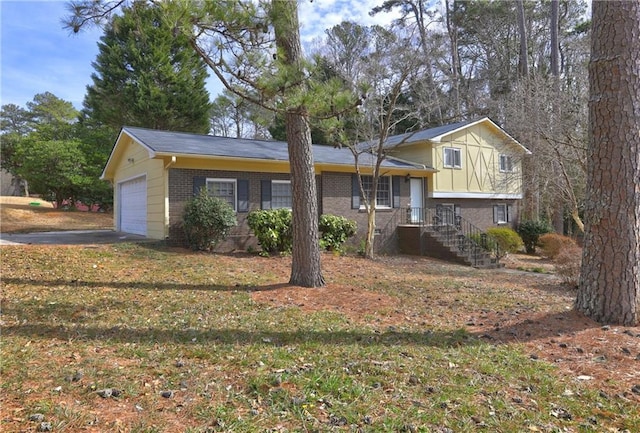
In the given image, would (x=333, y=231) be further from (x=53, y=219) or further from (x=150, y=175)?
(x=53, y=219)

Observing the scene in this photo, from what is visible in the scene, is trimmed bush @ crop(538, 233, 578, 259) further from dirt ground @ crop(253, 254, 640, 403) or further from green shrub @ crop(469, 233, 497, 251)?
dirt ground @ crop(253, 254, 640, 403)

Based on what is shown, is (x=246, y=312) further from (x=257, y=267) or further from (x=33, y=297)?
(x=257, y=267)

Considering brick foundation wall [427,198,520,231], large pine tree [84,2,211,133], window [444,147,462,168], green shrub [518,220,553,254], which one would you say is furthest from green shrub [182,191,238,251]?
green shrub [518,220,553,254]

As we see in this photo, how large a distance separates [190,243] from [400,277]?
5.97m

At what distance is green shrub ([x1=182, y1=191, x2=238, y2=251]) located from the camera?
38.0 feet

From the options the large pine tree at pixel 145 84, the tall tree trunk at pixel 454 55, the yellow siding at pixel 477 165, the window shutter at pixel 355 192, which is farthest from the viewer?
the tall tree trunk at pixel 454 55

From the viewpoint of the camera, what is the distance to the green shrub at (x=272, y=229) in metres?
12.2

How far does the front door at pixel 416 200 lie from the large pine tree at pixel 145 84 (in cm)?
1492

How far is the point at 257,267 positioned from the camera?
10.1m

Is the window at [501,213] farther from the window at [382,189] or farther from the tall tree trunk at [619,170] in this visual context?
the tall tree trunk at [619,170]

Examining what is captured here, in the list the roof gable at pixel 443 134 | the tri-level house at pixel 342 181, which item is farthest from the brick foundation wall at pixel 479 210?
the roof gable at pixel 443 134

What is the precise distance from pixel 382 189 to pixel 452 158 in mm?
4978

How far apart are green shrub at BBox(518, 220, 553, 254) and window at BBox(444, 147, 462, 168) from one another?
5088mm

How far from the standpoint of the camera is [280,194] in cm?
1427
